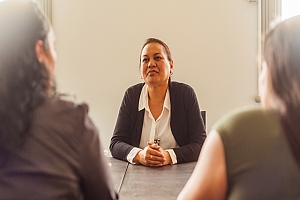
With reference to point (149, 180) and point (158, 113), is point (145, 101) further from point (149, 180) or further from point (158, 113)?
point (149, 180)

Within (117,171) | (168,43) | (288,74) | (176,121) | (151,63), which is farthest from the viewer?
(168,43)

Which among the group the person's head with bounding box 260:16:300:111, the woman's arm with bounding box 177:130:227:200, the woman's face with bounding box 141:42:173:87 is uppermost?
the person's head with bounding box 260:16:300:111

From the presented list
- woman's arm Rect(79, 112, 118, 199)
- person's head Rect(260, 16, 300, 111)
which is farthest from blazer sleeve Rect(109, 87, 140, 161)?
person's head Rect(260, 16, 300, 111)

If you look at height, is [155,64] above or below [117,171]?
above

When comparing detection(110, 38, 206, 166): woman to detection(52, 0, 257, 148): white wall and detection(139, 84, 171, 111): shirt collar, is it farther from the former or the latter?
detection(52, 0, 257, 148): white wall

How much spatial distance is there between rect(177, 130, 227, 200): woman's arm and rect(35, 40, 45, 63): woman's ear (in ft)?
1.58

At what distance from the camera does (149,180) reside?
1.42 metres

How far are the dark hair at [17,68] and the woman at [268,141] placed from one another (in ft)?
1.51

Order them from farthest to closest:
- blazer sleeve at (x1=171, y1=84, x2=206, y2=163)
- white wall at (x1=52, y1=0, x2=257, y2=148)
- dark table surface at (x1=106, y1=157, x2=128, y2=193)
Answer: white wall at (x1=52, y1=0, x2=257, y2=148) → blazer sleeve at (x1=171, y1=84, x2=206, y2=163) → dark table surface at (x1=106, y1=157, x2=128, y2=193)

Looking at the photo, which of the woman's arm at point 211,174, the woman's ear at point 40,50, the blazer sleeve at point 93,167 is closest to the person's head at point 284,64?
the woman's arm at point 211,174

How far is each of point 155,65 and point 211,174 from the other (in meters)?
1.42

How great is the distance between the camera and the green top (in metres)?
0.76

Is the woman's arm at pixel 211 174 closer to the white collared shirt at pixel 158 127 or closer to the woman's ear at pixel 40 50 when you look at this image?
the woman's ear at pixel 40 50

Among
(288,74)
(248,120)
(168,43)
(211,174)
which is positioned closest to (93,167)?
(211,174)
